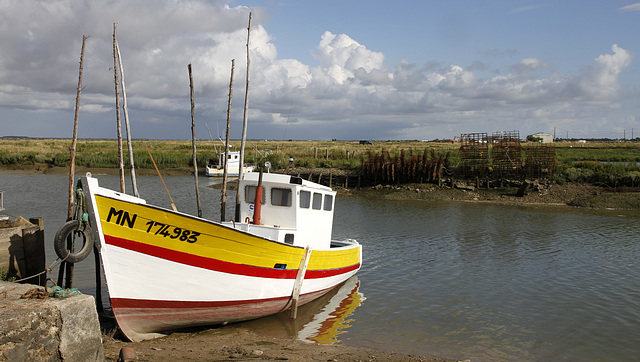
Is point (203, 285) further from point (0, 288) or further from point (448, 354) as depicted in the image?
point (448, 354)

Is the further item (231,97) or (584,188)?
(584,188)

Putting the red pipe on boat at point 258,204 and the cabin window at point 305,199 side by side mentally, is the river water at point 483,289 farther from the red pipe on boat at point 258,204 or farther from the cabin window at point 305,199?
the cabin window at point 305,199

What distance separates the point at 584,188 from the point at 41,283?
35313mm

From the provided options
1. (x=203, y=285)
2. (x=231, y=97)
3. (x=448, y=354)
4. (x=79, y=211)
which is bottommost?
(x=448, y=354)

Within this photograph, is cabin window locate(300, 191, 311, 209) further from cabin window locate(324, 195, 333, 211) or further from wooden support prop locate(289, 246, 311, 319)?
wooden support prop locate(289, 246, 311, 319)

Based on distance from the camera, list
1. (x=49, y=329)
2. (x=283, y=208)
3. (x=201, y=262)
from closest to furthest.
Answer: (x=49, y=329) → (x=201, y=262) → (x=283, y=208)

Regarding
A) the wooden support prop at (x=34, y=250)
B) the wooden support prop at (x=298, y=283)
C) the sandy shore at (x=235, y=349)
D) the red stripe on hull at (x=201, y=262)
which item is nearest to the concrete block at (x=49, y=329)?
the sandy shore at (x=235, y=349)

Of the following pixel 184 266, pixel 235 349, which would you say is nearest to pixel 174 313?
pixel 184 266

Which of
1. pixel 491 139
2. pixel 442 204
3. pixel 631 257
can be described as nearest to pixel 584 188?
pixel 491 139

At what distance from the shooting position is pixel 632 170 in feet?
119

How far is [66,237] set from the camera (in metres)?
8.72

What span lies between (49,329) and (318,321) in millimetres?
6279

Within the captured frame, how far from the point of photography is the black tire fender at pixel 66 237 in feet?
28.1

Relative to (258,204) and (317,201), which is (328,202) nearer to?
(317,201)
